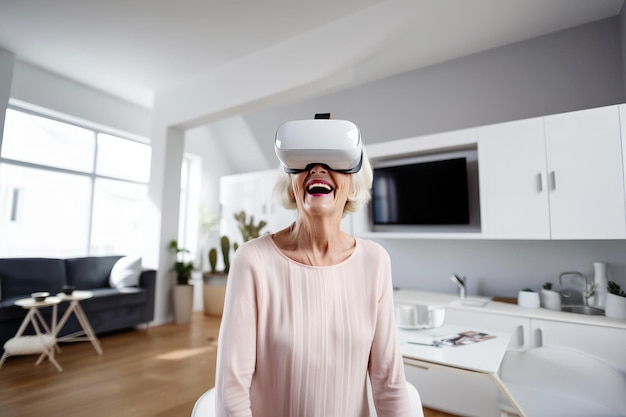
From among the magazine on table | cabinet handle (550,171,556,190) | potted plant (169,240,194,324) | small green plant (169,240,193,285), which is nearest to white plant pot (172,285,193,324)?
potted plant (169,240,194,324)

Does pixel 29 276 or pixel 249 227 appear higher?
pixel 249 227


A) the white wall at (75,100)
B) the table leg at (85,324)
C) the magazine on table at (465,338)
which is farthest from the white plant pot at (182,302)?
the magazine on table at (465,338)

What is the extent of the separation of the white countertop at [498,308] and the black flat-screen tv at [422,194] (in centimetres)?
67

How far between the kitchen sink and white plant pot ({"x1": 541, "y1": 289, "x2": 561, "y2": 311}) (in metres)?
0.07

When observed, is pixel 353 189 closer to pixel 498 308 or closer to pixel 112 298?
pixel 498 308

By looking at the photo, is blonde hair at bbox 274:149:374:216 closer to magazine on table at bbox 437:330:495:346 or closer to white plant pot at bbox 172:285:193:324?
magazine on table at bbox 437:330:495:346

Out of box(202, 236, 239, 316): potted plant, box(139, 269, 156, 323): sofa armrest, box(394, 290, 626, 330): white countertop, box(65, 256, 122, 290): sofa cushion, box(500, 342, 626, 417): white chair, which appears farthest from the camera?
box(202, 236, 239, 316): potted plant

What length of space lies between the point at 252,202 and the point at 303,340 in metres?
4.32

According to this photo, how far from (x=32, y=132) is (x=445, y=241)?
5.04 m

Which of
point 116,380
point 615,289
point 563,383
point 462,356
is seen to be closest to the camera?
point 462,356

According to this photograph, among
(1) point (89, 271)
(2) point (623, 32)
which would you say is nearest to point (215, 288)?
(1) point (89, 271)

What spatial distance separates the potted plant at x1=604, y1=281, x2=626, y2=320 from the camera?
209 centimetres

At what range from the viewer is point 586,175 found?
7.34ft

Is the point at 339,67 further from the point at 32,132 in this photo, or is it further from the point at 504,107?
Result: the point at 32,132
